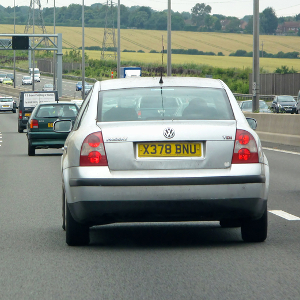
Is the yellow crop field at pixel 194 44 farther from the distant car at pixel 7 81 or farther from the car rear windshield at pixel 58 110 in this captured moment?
the car rear windshield at pixel 58 110

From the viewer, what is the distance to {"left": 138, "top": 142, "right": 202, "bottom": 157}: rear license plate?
6.48 m

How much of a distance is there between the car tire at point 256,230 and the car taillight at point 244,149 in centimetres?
62

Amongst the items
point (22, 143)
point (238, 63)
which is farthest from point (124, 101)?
point (238, 63)

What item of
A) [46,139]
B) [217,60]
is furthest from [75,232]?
[217,60]

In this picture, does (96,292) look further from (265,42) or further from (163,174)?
(265,42)

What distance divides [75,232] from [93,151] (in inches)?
32.9

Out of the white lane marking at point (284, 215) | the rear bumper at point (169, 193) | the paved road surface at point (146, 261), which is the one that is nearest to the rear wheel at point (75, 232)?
the paved road surface at point (146, 261)

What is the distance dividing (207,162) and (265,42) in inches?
5386

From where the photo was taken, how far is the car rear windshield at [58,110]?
22.4 meters

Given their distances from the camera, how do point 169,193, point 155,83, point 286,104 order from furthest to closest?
point 286,104
point 155,83
point 169,193

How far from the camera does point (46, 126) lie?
71.4 ft

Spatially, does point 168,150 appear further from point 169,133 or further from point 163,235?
point 163,235

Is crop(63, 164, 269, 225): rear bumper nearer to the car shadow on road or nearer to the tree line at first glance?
the car shadow on road

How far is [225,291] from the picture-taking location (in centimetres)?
524
